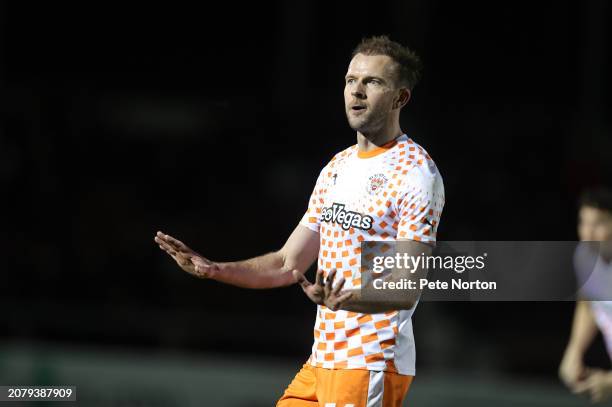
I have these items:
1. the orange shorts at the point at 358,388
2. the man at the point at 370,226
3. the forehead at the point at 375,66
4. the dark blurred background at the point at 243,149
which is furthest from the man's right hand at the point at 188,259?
the dark blurred background at the point at 243,149

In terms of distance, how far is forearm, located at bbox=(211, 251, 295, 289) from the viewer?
153 inches

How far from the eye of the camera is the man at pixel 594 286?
478 centimetres

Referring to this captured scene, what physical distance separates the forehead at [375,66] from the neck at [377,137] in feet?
0.67

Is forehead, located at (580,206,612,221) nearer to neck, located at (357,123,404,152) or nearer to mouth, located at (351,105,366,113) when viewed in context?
neck, located at (357,123,404,152)

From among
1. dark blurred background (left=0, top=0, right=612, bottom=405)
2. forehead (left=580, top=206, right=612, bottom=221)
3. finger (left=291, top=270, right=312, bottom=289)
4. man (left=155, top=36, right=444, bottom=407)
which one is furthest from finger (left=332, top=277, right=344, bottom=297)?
dark blurred background (left=0, top=0, right=612, bottom=405)

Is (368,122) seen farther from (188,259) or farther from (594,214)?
(594,214)

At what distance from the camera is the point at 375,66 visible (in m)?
3.74

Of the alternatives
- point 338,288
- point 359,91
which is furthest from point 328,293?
point 359,91

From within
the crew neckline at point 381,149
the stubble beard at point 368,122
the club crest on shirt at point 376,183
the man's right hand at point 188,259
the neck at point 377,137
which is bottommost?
the man's right hand at point 188,259

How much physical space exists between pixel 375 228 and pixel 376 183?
0.16m

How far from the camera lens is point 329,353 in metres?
3.76

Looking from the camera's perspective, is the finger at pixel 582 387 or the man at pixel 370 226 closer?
the man at pixel 370 226

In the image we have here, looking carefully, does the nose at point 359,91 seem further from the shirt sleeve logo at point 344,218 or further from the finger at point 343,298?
the finger at point 343,298

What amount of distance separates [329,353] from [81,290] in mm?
7972
